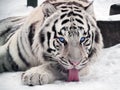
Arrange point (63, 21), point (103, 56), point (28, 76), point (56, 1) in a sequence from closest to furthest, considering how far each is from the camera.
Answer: point (28, 76) → point (63, 21) → point (56, 1) → point (103, 56)

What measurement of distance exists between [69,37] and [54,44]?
0.15 m

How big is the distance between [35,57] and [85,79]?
1.60 ft

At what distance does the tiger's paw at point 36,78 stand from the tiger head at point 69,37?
0.16m

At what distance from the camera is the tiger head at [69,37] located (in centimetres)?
337

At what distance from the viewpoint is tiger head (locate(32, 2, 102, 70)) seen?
11.0ft

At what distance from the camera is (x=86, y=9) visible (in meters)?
3.73

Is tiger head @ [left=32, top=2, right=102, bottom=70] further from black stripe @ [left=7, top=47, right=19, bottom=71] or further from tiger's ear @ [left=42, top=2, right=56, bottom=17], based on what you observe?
black stripe @ [left=7, top=47, right=19, bottom=71]

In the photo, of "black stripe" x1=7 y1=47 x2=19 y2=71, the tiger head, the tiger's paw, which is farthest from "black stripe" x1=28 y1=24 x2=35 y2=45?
the tiger's paw

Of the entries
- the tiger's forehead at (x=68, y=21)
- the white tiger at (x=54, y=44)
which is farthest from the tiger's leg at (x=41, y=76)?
the tiger's forehead at (x=68, y=21)

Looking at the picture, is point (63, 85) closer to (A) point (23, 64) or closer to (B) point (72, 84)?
(B) point (72, 84)

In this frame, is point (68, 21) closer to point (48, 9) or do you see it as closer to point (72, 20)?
point (72, 20)

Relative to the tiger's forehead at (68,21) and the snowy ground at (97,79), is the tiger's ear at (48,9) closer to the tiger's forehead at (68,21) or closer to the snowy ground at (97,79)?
the tiger's forehead at (68,21)

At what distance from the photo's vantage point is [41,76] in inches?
132

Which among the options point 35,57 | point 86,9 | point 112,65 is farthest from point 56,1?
point 112,65
